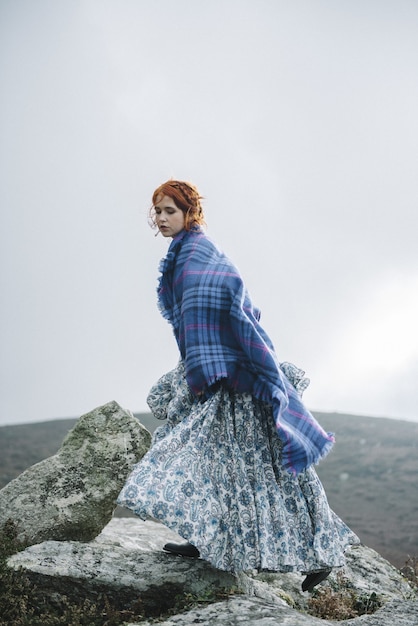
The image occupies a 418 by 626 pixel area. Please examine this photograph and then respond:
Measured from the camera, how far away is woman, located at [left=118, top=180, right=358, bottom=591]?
11.4 ft

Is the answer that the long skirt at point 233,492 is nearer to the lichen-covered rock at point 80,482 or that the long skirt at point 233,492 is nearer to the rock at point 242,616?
the rock at point 242,616

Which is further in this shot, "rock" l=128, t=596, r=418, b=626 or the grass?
the grass

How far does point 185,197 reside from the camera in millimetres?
4016

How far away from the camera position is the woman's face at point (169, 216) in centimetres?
400

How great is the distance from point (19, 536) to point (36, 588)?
1.09m

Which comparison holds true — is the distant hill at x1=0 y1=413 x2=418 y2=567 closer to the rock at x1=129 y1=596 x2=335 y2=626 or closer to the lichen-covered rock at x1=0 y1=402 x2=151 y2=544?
the lichen-covered rock at x1=0 y1=402 x2=151 y2=544

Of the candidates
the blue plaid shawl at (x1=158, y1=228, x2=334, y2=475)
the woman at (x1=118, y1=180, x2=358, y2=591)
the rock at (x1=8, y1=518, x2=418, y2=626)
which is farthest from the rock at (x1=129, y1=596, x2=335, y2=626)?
the blue plaid shawl at (x1=158, y1=228, x2=334, y2=475)

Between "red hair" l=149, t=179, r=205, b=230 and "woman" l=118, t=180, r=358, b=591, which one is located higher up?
"red hair" l=149, t=179, r=205, b=230

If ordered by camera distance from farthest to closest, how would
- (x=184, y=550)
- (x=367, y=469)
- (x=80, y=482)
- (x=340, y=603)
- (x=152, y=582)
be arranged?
(x=367, y=469), (x=80, y=482), (x=340, y=603), (x=184, y=550), (x=152, y=582)

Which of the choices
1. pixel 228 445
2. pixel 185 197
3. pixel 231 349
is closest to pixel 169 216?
pixel 185 197

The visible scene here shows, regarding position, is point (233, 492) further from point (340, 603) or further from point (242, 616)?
point (340, 603)

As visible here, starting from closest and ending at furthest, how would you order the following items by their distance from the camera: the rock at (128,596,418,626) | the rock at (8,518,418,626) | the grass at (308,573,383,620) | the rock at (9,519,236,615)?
the rock at (128,596,418,626), the rock at (8,518,418,626), the rock at (9,519,236,615), the grass at (308,573,383,620)

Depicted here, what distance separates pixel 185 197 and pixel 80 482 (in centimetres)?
289

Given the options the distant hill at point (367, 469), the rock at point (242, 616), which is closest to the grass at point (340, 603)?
the rock at point (242, 616)
